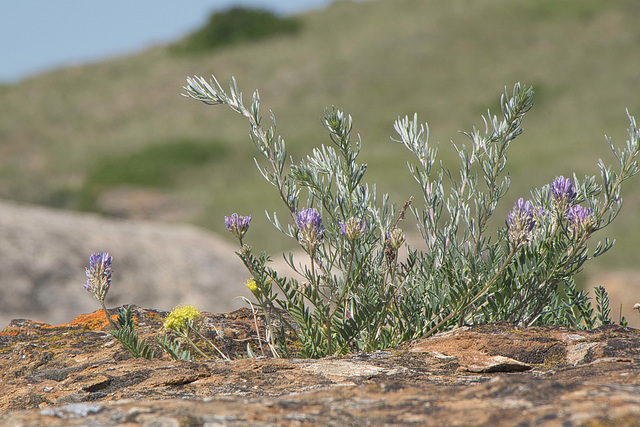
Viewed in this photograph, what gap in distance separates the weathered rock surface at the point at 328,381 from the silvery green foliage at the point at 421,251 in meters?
0.21

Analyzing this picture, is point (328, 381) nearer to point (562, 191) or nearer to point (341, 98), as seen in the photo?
point (562, 191)

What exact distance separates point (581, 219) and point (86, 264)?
23.9ft

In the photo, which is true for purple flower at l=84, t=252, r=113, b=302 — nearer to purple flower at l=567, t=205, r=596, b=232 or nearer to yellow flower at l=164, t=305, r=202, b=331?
yellow flower at l=164, t=305, r=202, b=331

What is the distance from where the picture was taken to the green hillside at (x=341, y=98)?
25047mm

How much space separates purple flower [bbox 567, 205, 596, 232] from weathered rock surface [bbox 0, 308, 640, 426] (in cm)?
49

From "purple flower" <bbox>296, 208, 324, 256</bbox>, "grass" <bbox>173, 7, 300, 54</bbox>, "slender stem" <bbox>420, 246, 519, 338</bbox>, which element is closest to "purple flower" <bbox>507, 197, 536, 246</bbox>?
"slender stem" <bbox>420, 246, 519, 338</bbox>

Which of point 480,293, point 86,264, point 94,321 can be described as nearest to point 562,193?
point 480,293

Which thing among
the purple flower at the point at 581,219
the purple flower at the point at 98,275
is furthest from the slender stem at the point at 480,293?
the purple flower at the point at 98,275

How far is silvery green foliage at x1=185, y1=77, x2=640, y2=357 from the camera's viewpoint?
2656 millimetres

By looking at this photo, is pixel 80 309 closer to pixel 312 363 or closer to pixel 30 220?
pixel 30 220

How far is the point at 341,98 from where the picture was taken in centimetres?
3131

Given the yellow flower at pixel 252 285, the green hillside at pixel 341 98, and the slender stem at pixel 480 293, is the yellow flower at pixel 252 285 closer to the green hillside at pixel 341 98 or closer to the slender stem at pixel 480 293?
the slender stem at pixel 480 293

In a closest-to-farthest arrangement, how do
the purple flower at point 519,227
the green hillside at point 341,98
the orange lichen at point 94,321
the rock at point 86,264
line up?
1. the purple flower at point 519,227
2. the orange lichen at point 94,321
3. the rock at point 86,264
4. the green hillside at point 341,98

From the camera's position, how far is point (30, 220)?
8883 mm
